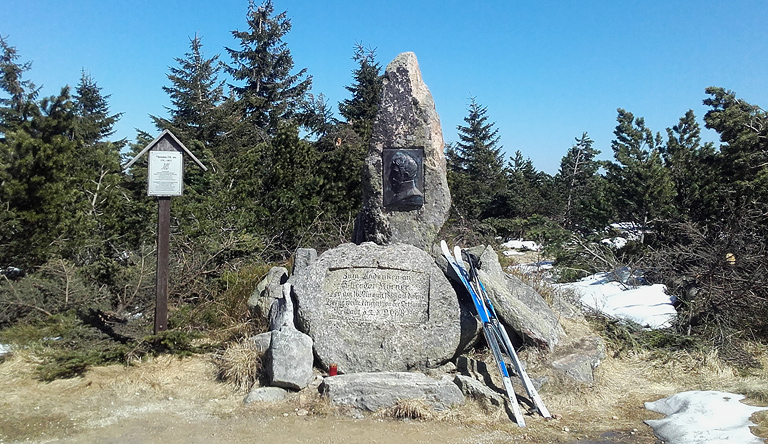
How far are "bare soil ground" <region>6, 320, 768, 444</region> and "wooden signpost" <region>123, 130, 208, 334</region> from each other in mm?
677

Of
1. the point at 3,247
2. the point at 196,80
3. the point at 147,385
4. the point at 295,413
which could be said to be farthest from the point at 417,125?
the point at 196,80

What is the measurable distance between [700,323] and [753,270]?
1241 millimetres

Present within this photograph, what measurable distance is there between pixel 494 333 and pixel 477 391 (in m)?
0.59

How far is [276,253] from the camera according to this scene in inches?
367

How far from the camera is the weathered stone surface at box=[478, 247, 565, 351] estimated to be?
5.20 metres

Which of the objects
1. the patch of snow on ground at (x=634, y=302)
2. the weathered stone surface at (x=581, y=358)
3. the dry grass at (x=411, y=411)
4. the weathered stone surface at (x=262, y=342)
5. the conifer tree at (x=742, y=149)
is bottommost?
the dry grass at (x=411, y=411)

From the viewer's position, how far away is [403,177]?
6102 mm

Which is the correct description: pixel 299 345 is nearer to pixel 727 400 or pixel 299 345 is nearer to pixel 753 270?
pixel 727 400

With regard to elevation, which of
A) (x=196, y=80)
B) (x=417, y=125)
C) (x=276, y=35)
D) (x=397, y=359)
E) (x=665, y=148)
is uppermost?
(x=276, y=35)

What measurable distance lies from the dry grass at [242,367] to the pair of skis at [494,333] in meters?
2.10

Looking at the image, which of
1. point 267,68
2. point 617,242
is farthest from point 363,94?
point 617,242

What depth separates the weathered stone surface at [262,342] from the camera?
5.13m

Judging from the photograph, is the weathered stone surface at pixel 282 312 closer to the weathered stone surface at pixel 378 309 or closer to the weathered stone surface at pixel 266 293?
the weathered stone surface at pixel 378 309

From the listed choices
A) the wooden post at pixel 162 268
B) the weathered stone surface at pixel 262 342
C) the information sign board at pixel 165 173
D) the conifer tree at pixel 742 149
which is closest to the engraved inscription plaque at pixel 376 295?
the weathered stone surface at pixel 262 342
